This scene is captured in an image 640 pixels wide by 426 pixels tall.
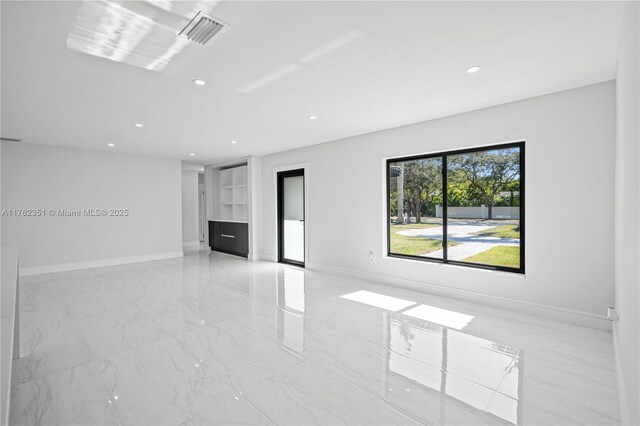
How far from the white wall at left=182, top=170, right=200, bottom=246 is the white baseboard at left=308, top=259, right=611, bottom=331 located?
5983 mm

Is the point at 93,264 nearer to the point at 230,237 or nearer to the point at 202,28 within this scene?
the point at 230,237

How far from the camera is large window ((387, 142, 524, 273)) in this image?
3.95m

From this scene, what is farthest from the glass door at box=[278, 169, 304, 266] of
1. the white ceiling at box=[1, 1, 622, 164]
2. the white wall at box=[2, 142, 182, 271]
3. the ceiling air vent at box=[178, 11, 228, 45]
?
the ceiling air vent at box=[178, 11, 228, 45]

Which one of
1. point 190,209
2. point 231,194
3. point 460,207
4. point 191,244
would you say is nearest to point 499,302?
point 460,207

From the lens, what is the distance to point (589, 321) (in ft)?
10.7

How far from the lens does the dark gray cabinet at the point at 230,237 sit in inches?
312

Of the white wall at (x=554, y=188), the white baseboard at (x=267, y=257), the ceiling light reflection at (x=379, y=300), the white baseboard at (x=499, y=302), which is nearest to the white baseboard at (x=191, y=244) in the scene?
the white baseboard at (x=267, y=257)

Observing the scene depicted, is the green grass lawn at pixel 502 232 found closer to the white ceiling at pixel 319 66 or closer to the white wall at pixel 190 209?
the white ceiling at pixel 319 66

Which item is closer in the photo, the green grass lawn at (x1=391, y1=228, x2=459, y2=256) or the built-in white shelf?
the green grass lawn at (x1=391, y1=228, x2=459, y2=256)

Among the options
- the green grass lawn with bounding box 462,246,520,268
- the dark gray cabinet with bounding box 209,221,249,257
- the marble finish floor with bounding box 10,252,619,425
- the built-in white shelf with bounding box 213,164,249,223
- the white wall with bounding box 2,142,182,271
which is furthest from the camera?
the built-in white shelf with bounding box 213,164,249,223

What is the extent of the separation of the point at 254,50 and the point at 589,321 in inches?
163

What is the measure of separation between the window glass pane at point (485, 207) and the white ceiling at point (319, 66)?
29.3 inches

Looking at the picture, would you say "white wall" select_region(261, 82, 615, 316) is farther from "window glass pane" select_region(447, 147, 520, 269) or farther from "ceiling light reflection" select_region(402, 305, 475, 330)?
"ceiling light reflection" select_region(402, 305, 475, 330)

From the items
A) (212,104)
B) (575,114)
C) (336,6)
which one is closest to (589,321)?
(575,114)
